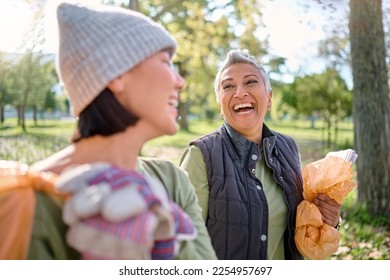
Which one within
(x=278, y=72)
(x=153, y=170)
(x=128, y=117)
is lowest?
(x=278, y=72)

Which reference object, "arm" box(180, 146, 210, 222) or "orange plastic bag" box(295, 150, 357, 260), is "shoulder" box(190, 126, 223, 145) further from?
"orange plastic bag" box(295, 150, 357, 260)

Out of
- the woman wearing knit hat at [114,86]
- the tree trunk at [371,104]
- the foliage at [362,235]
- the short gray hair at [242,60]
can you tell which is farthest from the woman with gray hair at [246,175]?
the tree trunk at [371,104]

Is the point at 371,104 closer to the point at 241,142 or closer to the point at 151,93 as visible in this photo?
the point at 241,142

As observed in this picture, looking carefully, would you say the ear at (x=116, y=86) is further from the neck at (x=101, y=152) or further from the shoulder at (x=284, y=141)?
the shoulder at (x=284, y=141)

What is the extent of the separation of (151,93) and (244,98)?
1.00 meters

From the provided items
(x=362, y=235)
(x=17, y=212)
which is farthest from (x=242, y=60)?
(x=362, y=235)

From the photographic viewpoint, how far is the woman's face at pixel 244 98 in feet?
6.77

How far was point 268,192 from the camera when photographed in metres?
2.01

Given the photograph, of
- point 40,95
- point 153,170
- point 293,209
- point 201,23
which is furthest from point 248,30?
point 153,170

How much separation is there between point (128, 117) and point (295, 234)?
1.13 m

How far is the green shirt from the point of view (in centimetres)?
194

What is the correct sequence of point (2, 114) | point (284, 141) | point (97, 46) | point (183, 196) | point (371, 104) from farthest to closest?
point (2, 114) < point (371, 104) < point (284, 141) < point (183, 196) < point (97, 46)

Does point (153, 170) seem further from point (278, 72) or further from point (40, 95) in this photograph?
point (278, 72)
